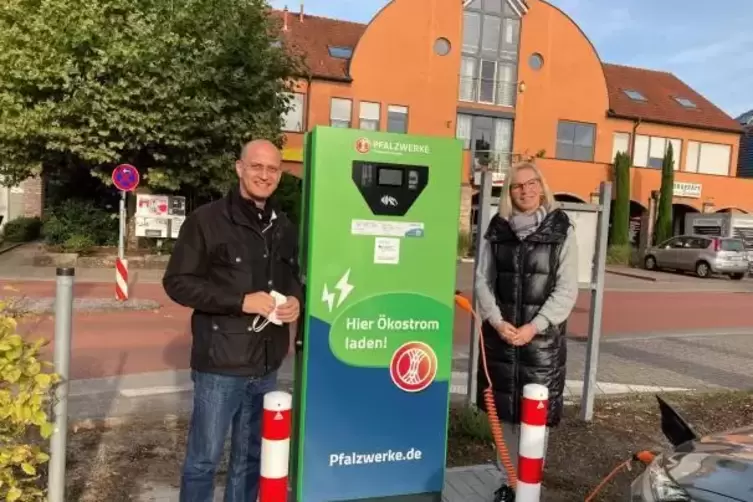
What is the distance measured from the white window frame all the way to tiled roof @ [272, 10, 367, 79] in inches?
55.1

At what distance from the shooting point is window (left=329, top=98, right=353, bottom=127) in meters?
28.2

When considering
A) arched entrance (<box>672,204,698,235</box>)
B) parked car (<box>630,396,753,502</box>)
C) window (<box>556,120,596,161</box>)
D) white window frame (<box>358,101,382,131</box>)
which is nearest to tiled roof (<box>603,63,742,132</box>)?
window (<box>556,120,596,161</box>)

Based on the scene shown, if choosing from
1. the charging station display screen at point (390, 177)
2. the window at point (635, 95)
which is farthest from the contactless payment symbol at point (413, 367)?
the window at point (635, 95)

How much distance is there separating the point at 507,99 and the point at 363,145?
2850cm

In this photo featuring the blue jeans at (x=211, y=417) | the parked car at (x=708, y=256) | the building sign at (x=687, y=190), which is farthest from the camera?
the building sign at (x=687, y=190)

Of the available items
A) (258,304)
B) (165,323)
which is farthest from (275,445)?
(165,323)

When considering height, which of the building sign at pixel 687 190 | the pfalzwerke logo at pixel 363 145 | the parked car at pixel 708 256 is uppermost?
the building sign at pixel 687 190

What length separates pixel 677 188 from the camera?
3192 cm

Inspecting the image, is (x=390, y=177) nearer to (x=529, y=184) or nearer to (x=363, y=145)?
(x=363, y=145)

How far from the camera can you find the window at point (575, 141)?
101 ft

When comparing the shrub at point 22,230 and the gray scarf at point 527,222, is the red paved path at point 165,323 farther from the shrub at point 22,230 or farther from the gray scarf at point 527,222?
the shrub at point 22,230

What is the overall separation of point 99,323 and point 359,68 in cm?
2041

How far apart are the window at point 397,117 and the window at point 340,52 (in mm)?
3080

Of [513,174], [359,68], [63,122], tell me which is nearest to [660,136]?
[359,68]
